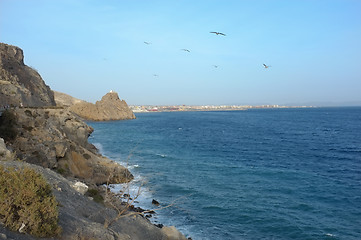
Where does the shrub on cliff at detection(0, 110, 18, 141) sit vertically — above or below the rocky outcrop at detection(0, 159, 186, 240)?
above

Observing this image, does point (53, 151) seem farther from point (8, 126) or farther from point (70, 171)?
point (8, 126)

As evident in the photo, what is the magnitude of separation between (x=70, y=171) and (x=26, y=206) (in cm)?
2194

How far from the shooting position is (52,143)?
27562 millimetres

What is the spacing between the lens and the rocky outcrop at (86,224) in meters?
10.0

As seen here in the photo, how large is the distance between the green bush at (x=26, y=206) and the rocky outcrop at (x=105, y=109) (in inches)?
6373

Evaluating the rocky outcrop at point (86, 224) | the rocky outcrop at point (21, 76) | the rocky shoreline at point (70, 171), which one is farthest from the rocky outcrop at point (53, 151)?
the rocky outcrop at point (21, 76)

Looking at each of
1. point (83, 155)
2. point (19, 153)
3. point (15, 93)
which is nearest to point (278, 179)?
point (83, 155)

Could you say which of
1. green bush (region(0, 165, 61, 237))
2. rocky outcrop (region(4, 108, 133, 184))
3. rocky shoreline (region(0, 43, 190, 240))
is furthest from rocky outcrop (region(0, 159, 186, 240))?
rocky outcrop (region(4, 108, 133, 184))

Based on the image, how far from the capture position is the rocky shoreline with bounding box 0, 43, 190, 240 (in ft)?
39.2

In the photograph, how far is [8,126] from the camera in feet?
83.6

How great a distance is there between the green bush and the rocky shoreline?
0.31 meters

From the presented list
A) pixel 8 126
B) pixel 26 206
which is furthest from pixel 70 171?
pixel 26 206

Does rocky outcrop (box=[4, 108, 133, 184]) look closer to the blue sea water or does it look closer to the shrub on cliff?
the shrub on cliff

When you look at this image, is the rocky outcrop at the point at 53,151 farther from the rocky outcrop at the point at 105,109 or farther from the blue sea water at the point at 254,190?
the rocky outcrop at the point at 105,109
